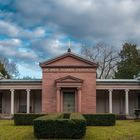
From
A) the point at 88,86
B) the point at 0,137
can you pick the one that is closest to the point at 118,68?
the point at 88,86

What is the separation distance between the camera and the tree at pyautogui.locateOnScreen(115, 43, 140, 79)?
80250 mm

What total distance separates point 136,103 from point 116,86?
15.8ft

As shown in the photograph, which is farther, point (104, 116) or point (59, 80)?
Result: point (59, 80)

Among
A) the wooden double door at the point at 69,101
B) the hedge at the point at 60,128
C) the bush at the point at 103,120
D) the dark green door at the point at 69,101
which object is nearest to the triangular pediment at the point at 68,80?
the wooden double door at the point at 69,101

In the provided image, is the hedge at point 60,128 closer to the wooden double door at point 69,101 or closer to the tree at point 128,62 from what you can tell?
the wooden double door at point 69,101

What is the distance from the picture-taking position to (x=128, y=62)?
82.9 metres

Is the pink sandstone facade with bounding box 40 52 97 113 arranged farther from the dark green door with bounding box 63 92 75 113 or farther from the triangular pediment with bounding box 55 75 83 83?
the triangular pediment with bounding box 55 75 83 83

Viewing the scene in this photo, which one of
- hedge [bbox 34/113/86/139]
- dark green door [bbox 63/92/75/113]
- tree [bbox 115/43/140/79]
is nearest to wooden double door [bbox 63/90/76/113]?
dark green door [bbox 63/92/75/113]

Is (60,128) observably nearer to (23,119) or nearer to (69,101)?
(23,119)

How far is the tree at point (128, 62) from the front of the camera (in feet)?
263

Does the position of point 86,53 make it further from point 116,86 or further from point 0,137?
point 0,137

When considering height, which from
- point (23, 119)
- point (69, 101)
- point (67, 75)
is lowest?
point (23, 119)

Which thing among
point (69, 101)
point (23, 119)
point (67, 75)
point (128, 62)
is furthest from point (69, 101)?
point (128, 62)

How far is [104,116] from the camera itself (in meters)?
34.3
